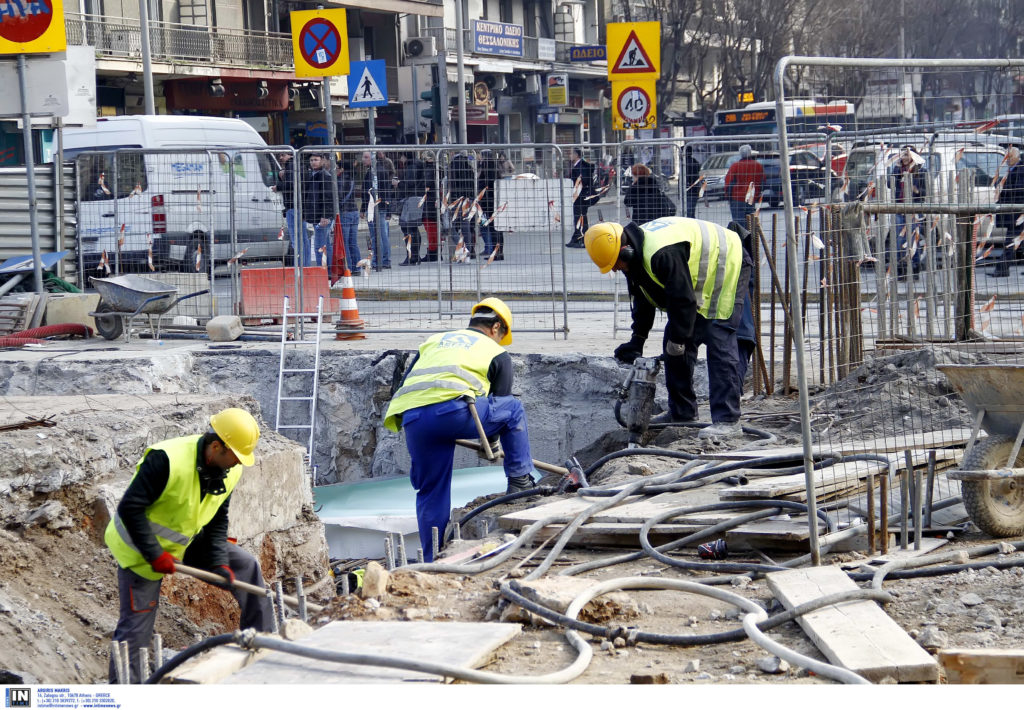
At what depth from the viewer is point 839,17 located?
38812 mm

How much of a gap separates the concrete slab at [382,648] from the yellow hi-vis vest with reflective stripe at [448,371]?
8.29 ft

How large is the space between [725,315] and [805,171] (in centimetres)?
351

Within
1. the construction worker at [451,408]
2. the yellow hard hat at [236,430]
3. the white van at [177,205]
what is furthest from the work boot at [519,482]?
the white van at [177,205]

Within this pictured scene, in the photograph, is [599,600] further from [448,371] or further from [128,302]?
[128,302]

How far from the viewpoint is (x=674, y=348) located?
25.7 feet

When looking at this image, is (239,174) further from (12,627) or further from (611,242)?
(12,627)

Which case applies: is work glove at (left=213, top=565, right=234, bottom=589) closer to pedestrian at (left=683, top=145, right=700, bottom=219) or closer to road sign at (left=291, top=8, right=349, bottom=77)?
pedestrian at (left=683, top=145, right=700, bottom=219)

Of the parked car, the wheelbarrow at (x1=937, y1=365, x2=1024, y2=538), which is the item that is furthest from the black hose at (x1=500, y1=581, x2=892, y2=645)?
the parked car

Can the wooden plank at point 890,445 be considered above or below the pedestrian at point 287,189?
below

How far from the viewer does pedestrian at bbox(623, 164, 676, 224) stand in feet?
37.2

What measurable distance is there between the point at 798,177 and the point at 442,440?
17.2 feet

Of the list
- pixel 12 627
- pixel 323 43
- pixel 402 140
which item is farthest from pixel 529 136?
pixel 12 627

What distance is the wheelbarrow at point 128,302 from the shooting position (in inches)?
436

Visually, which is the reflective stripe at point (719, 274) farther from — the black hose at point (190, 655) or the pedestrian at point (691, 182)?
the black hose at point (190, 655)
